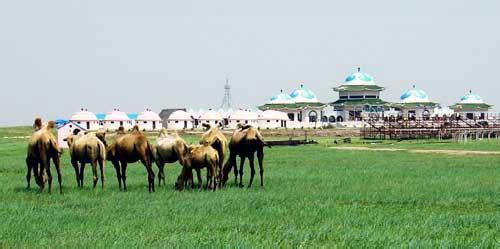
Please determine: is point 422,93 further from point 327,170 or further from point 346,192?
point 346,192

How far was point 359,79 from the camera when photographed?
490ft

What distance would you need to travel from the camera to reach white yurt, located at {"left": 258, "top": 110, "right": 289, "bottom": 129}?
14569 centimetres

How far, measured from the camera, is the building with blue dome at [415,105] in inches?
6009

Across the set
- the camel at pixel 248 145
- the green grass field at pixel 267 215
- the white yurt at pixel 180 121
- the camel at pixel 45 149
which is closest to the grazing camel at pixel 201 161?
the green grass field at pixel 267 215

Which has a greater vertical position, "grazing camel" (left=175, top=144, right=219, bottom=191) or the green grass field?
"grazing camel" (left=175, top=144, right=219, bottom=191)

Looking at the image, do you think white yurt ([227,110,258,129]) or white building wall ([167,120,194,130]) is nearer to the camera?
white yurt ([227,110,258,129])

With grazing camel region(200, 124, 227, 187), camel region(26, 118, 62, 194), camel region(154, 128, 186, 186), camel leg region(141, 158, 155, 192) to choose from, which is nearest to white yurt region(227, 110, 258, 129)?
camel region(154, 128, 186, 186)

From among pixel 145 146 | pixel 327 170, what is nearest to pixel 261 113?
pixel 327 170

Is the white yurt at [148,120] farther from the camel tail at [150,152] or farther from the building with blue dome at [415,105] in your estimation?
the camel tail at [150,152]

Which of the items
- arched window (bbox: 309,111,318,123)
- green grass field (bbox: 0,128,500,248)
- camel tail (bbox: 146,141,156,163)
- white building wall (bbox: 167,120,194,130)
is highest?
arched window (bbox: 309,111,318,123)

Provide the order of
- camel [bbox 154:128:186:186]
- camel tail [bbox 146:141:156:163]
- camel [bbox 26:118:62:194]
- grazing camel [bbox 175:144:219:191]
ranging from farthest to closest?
camel [bbox 154:128:186:186] → camel tail [bbox 146:141:156:163] → grazing camel [bbox 175:144:219:191] → camel [bbox 26:118:62:194]

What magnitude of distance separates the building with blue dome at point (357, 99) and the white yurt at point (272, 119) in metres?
10.8

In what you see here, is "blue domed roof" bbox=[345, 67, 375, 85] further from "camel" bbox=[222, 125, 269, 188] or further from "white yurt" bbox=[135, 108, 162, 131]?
"camel" bbox=[222, 125, 269, 188]

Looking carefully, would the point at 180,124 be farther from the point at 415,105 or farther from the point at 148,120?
the point at 415,105
